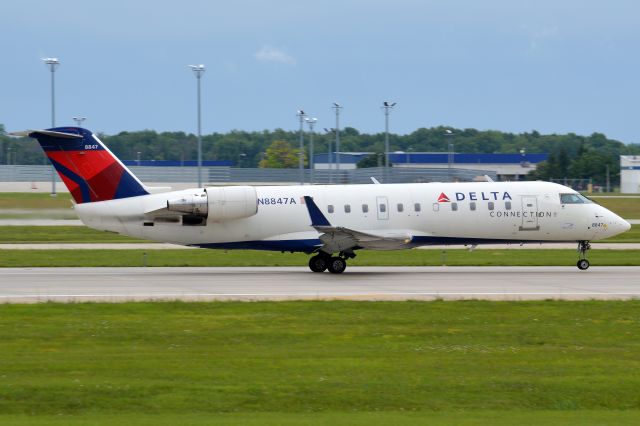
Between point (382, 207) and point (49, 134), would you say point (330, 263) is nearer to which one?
point (382, 207)

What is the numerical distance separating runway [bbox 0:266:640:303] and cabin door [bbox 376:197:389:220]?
1.83 meters

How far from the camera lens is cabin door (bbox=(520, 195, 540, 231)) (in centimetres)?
3309

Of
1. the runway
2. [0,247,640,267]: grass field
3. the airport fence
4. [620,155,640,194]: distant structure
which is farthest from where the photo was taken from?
[620,155,640,194]: distant structure

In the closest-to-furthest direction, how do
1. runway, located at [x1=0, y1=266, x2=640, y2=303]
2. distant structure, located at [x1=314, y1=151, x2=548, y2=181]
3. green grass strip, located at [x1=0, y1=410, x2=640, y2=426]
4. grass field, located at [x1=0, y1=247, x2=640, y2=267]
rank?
green grass strip, located at [x1=0, y1=410, x2=640, y2=426], runway, located at [x1=0, y1=266, x2=640, y2=303], grass field, located at [x1=0, y1=247, x2=640, y2=267], distant structure, located at [x1=314, y1=151, x2=548, y2=181]

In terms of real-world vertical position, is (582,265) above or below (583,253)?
below

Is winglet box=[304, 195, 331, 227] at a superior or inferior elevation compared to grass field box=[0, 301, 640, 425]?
superior

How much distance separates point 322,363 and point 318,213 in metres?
15.1

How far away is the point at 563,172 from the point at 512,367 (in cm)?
10626

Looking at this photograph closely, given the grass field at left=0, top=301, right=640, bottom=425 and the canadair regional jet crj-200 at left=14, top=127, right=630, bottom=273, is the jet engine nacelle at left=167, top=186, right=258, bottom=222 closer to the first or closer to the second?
the canadair regional jet crj-200 at left=14, top=127, right=630, bottom=273

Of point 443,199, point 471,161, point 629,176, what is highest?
point 471,161

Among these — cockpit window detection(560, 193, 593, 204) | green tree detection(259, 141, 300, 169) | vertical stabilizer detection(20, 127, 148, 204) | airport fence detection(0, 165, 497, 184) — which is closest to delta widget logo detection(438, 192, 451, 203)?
cockpit window detection(560, 193, 593, 204)

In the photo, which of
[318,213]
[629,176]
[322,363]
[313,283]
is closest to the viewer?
[322,363]

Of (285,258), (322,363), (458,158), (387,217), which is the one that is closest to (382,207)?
(387,217)

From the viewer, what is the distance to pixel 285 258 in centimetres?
3866
